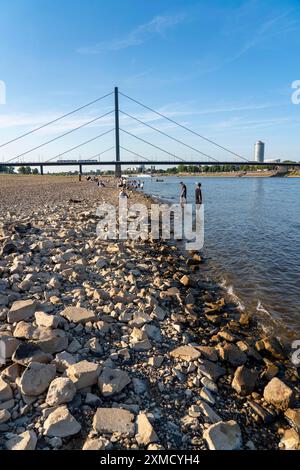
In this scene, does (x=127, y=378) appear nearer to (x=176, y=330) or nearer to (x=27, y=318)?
(x=176, y=330)

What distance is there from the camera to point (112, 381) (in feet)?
10.2

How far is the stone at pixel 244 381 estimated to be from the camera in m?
3.53

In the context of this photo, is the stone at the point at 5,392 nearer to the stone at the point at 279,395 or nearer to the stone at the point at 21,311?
the stone at the point at 21,311

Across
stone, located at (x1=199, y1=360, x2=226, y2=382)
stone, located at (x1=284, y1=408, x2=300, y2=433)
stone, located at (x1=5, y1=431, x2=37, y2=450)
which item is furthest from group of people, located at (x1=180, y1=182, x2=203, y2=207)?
stone, located at (x1=5, y1=431, x2=37, y2=450)

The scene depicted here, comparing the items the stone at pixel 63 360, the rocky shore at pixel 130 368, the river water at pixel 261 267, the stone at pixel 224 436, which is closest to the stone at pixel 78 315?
the rocky shore at pixel 130 368

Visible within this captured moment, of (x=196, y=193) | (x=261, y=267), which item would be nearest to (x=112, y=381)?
(x=261, y=267)

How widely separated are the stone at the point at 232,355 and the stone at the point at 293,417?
0.85 metres

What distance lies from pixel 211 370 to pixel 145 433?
4.48 ft

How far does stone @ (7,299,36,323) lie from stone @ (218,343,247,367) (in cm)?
268

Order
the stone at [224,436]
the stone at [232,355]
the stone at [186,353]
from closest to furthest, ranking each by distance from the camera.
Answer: the stone at [224,436] < the stone at [186,353] < the stone at [232,355]

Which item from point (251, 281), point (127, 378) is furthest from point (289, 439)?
point (251, 281)

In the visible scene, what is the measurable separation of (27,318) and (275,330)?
4030mm

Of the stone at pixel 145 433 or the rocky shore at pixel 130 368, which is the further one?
the rocky shore at pixel 130 368

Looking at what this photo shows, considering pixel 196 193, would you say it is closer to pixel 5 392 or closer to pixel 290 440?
pixel 290 440
